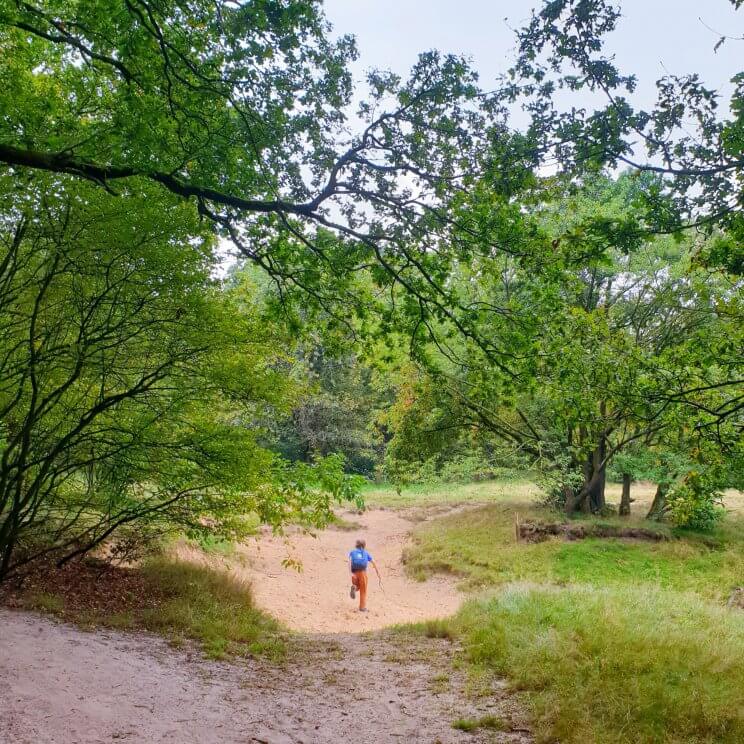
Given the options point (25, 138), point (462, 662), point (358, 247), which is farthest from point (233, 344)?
point (462, 662)

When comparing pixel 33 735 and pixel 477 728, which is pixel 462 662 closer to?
pixel 477 728

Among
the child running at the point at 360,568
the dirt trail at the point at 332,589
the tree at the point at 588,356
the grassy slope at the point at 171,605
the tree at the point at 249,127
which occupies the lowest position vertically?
the dirt trail at the point at 332,589

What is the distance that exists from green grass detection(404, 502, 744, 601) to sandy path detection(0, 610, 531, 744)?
7585 millimetres

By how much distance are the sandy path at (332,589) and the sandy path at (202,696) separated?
327 centimetres

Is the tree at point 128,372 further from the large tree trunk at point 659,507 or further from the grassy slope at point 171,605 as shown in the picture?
the large tree trunk at point 659,507

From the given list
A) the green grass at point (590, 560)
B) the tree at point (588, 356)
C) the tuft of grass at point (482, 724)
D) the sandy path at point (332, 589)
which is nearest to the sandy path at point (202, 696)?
the tuft of grass at point (482, 724)

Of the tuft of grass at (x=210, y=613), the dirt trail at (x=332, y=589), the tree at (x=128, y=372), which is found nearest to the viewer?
the tree at (x=128, y=372)

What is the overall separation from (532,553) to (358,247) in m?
11.5

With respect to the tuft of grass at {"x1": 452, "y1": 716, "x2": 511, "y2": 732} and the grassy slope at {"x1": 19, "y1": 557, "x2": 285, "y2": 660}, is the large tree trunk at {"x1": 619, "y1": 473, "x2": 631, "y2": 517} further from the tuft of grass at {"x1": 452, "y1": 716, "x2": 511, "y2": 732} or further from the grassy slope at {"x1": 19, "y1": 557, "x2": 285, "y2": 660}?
the tuft of grass at {"x1": 452, "y1": 716, "x2": 511, "y2": 732}

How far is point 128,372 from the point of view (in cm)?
675

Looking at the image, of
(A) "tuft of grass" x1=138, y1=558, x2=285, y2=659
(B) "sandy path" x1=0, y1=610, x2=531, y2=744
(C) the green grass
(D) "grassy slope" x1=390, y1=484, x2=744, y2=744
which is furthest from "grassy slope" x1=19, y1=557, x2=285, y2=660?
(C) the green grass

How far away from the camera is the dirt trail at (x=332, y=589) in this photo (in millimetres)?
11602

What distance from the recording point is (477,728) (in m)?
4.64

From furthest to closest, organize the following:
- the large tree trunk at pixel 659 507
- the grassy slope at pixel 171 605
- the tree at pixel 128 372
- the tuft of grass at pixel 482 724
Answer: the large tree trunk at pixel 659 507
the grassy slope at pixel 171 605
the tree at pixel 128 372
the tuft of grass at pixel 482 724
